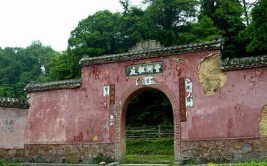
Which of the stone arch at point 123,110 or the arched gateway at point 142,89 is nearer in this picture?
the arched gateway at point 142,89

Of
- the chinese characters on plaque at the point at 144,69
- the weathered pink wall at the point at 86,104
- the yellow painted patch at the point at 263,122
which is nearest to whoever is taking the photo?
the yellow painted patch at the point at 263,122

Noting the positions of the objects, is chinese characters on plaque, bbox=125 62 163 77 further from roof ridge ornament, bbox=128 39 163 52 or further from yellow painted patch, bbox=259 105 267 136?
yellow painted patch, bbox=259 105 267 136

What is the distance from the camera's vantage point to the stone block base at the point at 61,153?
14227mm

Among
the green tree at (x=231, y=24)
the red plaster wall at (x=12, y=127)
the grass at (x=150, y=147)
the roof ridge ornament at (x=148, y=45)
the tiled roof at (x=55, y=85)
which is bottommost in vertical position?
the grass at (x=150, y=147)

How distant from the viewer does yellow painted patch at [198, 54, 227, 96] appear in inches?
510

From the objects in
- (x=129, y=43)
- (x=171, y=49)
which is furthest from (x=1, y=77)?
(x=171, y=49)

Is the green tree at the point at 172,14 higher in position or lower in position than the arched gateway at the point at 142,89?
higher

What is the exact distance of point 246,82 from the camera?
12.5m

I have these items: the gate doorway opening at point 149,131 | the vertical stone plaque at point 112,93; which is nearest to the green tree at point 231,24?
the gate doorway opening at point 149,131

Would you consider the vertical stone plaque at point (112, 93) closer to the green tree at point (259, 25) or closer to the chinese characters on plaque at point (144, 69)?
the chinese characters on plaque at point (144, 69)

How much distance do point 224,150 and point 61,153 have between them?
6.55m

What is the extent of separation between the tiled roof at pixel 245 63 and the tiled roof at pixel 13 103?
326 inches


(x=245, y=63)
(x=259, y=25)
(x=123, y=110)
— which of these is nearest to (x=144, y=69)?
(x=123, y=110)

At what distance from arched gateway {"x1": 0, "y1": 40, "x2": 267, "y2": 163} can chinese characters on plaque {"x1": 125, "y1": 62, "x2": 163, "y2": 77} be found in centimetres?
4
